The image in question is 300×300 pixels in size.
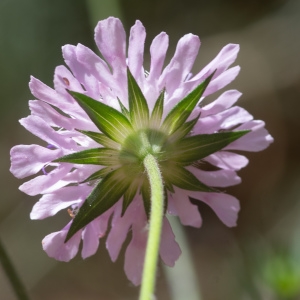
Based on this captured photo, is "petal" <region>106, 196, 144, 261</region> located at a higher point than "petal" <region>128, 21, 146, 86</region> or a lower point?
lower

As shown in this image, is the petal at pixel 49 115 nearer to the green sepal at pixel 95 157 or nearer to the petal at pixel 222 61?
the green sepal at pixel 95 157

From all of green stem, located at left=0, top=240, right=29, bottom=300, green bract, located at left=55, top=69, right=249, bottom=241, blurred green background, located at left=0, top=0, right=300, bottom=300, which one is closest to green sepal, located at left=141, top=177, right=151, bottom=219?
green bract, located at left=55, top=69, right=249, bottom=241

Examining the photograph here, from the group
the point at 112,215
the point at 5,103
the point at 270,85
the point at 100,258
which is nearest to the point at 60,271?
the point at 100,258

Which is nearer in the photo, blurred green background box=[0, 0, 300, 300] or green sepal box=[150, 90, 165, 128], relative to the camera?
green sepal box=[150, 90, 165, 128]

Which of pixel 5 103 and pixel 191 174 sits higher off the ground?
pixel 5 103

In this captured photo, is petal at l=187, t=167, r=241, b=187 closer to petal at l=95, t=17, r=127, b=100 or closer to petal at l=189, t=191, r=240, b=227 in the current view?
petal at l=189, t=191, r=240, b=227

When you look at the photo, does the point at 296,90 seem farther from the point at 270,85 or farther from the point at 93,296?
the point at 93,296

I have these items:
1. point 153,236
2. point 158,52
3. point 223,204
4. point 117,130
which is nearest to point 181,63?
point 158,52
